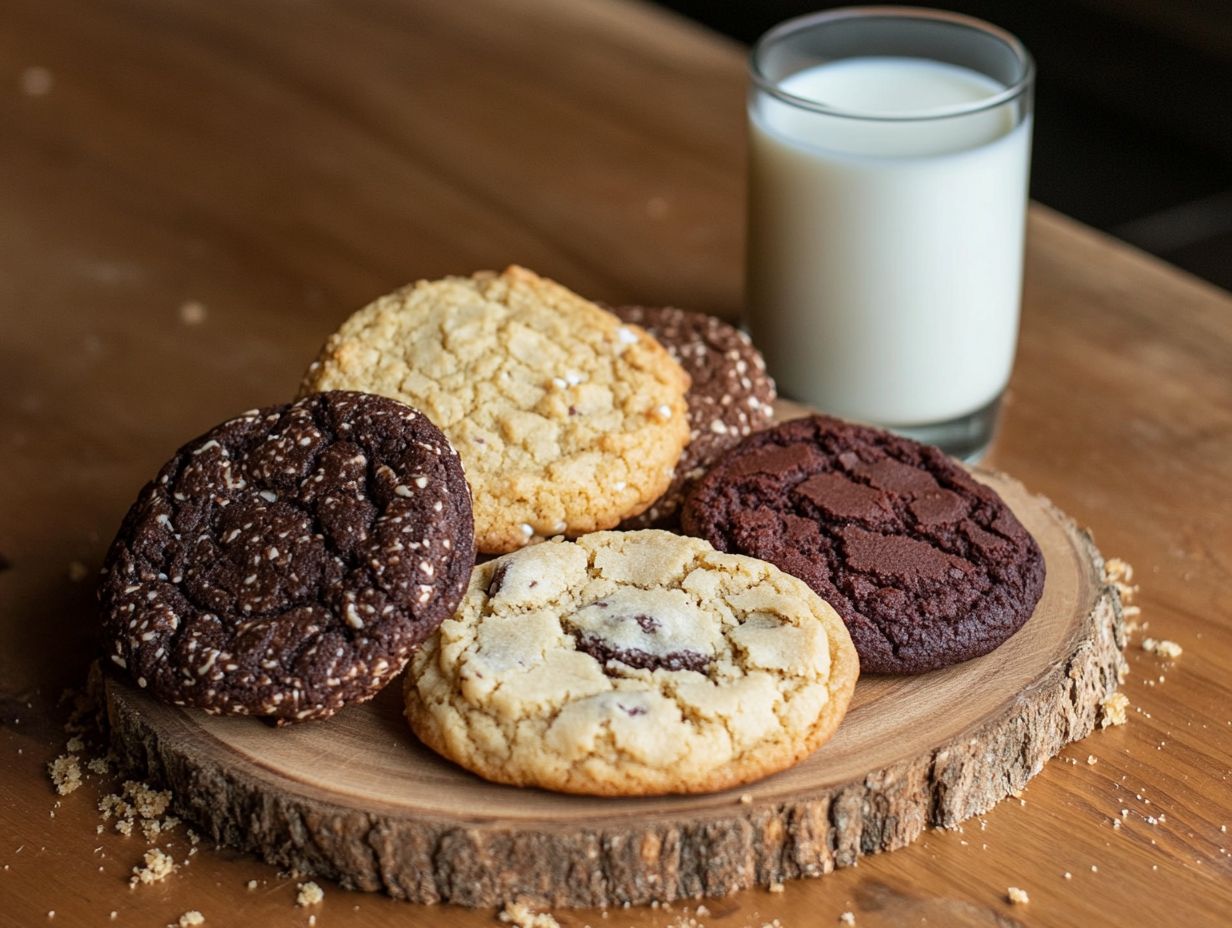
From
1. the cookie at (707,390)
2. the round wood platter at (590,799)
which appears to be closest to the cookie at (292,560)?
the round wood platter at (590,799)

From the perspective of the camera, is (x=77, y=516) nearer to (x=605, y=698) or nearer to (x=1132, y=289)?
(x=605, y=698)

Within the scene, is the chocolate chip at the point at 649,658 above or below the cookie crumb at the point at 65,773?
above

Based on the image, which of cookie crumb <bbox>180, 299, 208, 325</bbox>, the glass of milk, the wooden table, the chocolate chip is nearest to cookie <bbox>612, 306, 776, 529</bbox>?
the glass of milk

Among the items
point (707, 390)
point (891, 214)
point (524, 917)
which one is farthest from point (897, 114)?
point (524, 917)

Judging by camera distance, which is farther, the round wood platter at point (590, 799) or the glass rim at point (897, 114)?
the glass rim at point (897, 114)

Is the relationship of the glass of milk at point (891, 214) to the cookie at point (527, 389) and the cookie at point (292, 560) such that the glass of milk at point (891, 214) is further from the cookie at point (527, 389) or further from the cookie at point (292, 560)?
the cookie at point (292, 560)

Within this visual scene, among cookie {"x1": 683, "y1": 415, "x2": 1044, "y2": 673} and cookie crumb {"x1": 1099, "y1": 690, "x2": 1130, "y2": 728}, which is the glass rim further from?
cookie crumb {"x1": 1099, "y1": 690, "x2": 1130, "y2": 728}
